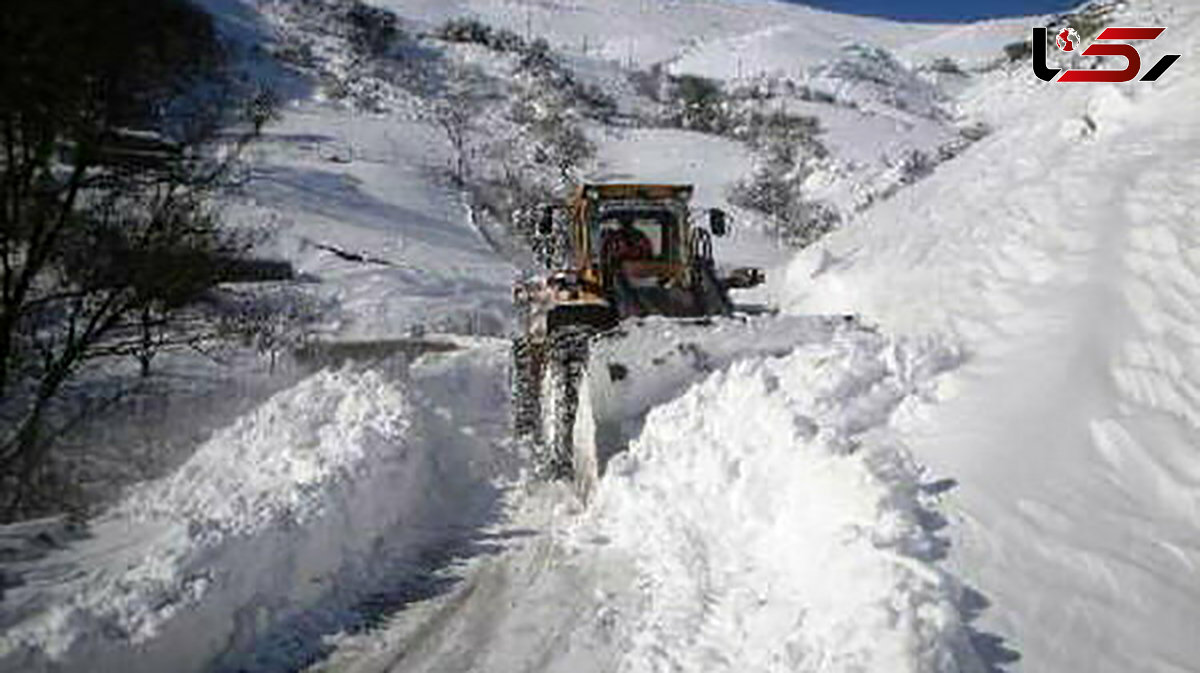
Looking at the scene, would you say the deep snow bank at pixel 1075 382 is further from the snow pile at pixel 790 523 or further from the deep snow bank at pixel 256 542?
the deep snow bank at pixel 256 542

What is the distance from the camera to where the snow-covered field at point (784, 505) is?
19.6 feet

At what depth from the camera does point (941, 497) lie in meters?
6.83

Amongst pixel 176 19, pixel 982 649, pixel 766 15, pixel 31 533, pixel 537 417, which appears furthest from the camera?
pixel 766 15

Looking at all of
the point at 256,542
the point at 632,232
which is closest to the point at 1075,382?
the point at 256,542

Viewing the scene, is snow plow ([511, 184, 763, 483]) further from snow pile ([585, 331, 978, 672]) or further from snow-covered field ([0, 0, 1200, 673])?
snow pile ([585, 331, 978, 672])

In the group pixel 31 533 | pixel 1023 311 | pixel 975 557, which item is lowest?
pixel 31 533

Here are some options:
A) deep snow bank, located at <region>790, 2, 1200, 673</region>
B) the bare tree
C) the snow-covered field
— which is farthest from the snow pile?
the bare tree

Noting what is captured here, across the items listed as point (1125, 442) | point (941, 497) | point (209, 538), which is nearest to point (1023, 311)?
point (1125, 442)

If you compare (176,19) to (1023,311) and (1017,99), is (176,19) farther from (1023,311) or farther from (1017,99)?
(1017,99)

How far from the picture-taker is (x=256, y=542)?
7934 millimetres

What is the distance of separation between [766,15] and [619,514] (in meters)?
114

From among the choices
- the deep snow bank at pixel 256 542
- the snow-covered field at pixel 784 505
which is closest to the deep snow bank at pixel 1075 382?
the snow-covered field at pixel 784 505

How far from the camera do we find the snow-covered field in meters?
5.98

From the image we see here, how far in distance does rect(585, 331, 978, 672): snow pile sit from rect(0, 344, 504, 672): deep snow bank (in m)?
1.85
